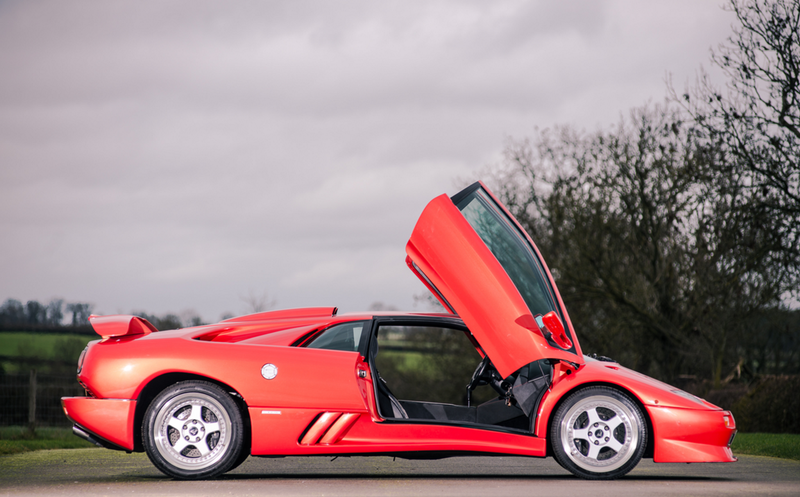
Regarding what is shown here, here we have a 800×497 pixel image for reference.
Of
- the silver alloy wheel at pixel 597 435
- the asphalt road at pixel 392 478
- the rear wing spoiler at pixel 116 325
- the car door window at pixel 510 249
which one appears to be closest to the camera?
the asphalt road at pixel 392 478

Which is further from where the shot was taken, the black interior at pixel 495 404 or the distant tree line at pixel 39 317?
the distant tree line at pixel 39 317

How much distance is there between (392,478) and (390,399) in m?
0.63

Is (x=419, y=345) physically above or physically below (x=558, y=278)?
below

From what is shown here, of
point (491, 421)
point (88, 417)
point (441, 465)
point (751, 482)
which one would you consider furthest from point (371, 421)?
point (751, 482)

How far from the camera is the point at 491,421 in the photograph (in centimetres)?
620

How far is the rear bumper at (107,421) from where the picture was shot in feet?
18.1

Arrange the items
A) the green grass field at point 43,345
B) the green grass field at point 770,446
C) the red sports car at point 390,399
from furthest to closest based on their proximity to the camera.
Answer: the green grass field at point 43,345, the green grass field at point 770,446, the red sports car at point 390,399

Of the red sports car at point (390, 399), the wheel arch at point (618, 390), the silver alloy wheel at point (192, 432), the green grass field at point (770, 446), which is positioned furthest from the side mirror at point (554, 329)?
the green grass field at point (770, 446)

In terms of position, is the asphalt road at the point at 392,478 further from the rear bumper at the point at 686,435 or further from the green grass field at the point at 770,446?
the green grass field at the point at 770,446

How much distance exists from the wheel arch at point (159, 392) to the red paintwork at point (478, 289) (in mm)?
1820

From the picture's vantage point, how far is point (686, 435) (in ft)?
18.3

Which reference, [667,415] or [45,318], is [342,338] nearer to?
[667,415]

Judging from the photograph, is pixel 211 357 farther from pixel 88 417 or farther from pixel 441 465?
pixel 441 465

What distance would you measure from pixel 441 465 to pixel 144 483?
2826 millimetres
